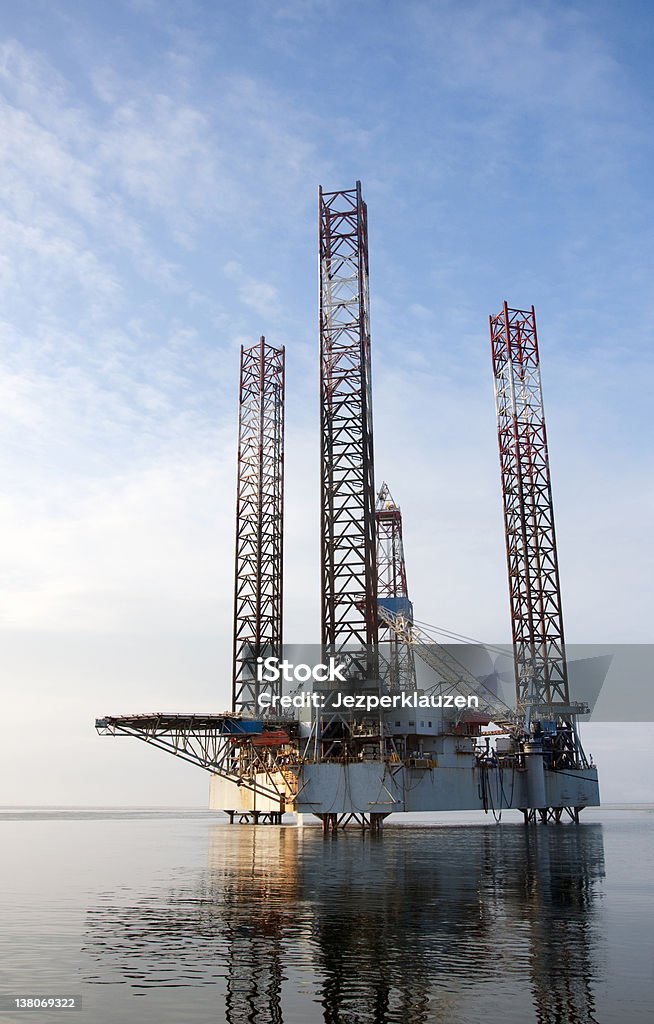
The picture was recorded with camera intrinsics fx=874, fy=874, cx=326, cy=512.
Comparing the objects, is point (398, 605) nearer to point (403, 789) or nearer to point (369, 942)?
point (403, 789)

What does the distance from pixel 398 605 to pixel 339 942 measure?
6272 cm

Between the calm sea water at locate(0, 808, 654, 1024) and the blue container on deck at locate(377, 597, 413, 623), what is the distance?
4134 cm

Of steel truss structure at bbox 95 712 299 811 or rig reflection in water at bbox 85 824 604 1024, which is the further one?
steel truss structure at bbox 95 712 299 811

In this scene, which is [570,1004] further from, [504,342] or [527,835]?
[504,342]

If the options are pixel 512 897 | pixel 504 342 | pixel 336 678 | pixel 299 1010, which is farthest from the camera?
pixel 504 342

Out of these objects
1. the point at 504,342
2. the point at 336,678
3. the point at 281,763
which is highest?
the point at 504,342

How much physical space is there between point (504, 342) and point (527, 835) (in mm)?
40222

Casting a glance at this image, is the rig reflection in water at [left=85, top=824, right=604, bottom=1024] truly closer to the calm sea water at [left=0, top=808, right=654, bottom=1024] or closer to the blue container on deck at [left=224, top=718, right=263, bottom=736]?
the calm sea water at [left=0, top=808, right=654, bottom=1024]

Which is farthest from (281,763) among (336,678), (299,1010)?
(299,1010)

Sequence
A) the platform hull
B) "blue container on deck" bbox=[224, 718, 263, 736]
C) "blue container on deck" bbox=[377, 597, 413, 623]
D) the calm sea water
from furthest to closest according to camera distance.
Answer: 1. "blue container on deck" bbox=[377, 597, 413, 623]
2. "blue container on deck" bbox=[224, 718, 263, 736]
3. the platform hull
4. the calm sea water

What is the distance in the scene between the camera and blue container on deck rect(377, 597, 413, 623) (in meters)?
79.5

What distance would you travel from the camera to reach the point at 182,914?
23.5 meters

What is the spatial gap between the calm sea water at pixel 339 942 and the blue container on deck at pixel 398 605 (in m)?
41.3

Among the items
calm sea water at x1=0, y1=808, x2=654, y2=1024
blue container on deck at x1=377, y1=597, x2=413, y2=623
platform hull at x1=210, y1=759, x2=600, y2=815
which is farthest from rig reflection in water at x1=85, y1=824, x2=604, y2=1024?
blue container on deck at x1=377, y1=597, x2=413, y2=623
